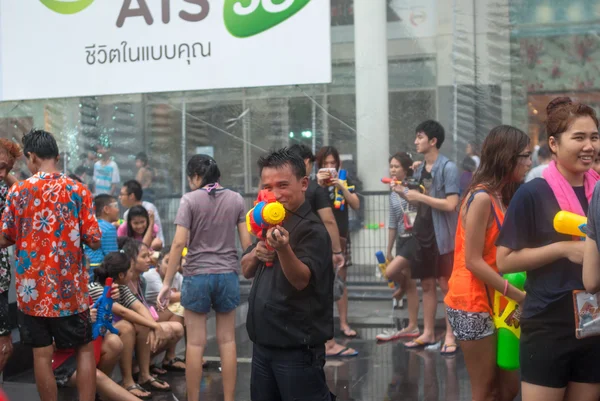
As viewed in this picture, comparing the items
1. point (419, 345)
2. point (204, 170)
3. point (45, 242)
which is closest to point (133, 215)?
point (204, 170)

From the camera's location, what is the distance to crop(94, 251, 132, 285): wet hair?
19.7 feet

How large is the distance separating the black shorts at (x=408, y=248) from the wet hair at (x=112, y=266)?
9.06 feet

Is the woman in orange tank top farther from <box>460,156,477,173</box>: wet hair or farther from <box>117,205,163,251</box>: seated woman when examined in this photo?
<box>460,156,477,173</box>: wet hair

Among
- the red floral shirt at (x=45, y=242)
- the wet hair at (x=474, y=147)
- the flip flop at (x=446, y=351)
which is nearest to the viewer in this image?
the red floral shirt at (x=45, y=242)

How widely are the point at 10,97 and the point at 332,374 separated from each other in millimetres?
4991

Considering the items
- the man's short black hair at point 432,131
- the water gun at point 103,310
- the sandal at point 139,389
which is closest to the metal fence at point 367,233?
the man's short black hair at point 432,131

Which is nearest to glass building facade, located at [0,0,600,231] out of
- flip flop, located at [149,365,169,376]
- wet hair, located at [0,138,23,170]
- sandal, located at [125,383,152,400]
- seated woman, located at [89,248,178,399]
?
flip flop, located at [149,365,169,376]

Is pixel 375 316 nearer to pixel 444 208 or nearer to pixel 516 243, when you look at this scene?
pixel 444 208

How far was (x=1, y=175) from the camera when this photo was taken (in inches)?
212

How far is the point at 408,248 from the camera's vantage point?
7555 mm

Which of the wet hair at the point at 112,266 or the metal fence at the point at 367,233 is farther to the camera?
the metal fence at the point at 367,233

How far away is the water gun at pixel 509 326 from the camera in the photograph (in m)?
3.81

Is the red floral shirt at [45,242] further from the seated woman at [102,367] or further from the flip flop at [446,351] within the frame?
the flip flop at [446,351]

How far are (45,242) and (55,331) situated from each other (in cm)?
58
